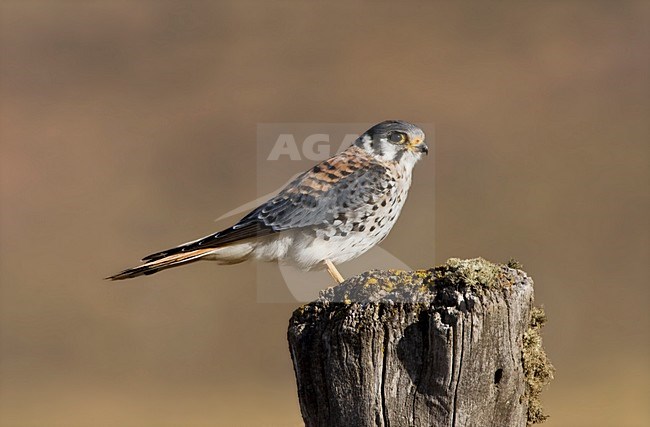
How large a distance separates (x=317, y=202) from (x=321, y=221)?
0.13 metres

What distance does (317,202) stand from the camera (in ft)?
18.9

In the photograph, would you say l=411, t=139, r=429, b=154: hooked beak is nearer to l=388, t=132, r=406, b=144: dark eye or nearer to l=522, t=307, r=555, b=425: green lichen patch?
l=388, t=132, r=406, b=144: dark eye

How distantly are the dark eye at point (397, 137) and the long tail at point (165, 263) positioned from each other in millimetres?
1365

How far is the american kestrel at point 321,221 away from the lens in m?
5.69

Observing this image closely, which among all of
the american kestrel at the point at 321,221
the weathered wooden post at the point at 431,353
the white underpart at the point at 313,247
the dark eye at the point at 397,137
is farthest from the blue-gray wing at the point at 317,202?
the weathered wooden post at the point at 431,353

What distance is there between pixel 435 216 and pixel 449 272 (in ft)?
38.2

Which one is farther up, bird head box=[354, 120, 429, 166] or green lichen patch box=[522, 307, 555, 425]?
bird head box=[354, 120, 429, 166]

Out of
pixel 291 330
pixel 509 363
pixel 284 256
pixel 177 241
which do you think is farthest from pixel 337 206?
pixel 177 241

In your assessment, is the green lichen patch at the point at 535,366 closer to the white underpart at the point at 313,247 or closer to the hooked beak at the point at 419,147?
the white underpart at the point at 313,247

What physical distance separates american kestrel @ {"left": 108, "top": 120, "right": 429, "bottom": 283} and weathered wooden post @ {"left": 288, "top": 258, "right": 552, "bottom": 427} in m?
1.73

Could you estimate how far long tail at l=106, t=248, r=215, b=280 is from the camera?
5.12 m

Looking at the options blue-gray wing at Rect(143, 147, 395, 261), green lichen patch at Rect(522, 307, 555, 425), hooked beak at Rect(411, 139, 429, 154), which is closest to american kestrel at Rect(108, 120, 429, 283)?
blue-gray wing at Rect(143, 147, 395, 261)

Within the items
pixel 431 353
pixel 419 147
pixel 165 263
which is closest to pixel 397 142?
pixel 419 147

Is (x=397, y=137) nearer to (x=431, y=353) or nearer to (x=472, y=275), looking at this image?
(x=472, y=275)
